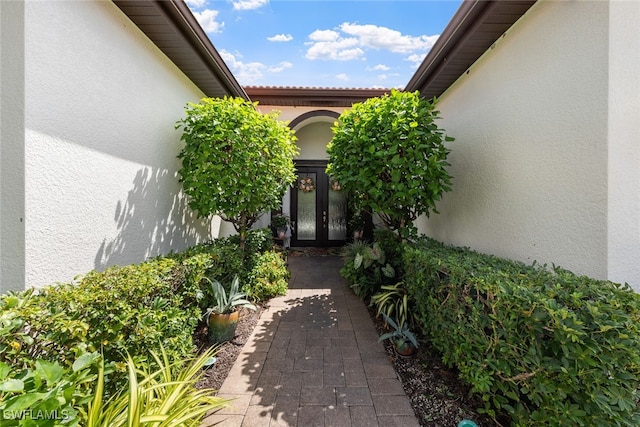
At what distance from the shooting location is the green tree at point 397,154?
3639 mm

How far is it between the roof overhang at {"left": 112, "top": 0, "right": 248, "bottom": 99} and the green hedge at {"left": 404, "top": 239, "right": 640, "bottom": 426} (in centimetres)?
430

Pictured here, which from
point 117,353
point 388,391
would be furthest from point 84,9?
point 388,391

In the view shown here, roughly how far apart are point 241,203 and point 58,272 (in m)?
2.16

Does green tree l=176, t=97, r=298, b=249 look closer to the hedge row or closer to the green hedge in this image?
the hedge row

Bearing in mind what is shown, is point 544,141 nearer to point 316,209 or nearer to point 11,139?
point 11,139

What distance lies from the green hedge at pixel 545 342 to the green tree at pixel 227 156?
301 centimetres

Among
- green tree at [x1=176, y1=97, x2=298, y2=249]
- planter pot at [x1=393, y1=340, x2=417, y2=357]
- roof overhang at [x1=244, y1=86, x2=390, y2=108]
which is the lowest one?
planter pot at [x1=393, y1=340, x2=417, y2=357]

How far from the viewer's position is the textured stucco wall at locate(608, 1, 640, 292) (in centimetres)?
205

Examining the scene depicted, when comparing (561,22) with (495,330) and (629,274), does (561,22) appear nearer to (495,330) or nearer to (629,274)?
(629,274)

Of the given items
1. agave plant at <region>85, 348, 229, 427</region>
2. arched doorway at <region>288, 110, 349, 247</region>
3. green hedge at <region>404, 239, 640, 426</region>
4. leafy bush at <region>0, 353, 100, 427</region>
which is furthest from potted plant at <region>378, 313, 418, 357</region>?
arched doorway at <region>288, 110, 349, 247</region>

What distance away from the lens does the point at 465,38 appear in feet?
11.2

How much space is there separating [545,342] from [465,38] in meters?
3.67

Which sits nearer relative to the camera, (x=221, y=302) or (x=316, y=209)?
(x=221, y=302)

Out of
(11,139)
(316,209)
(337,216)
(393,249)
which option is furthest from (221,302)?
(337,216)
